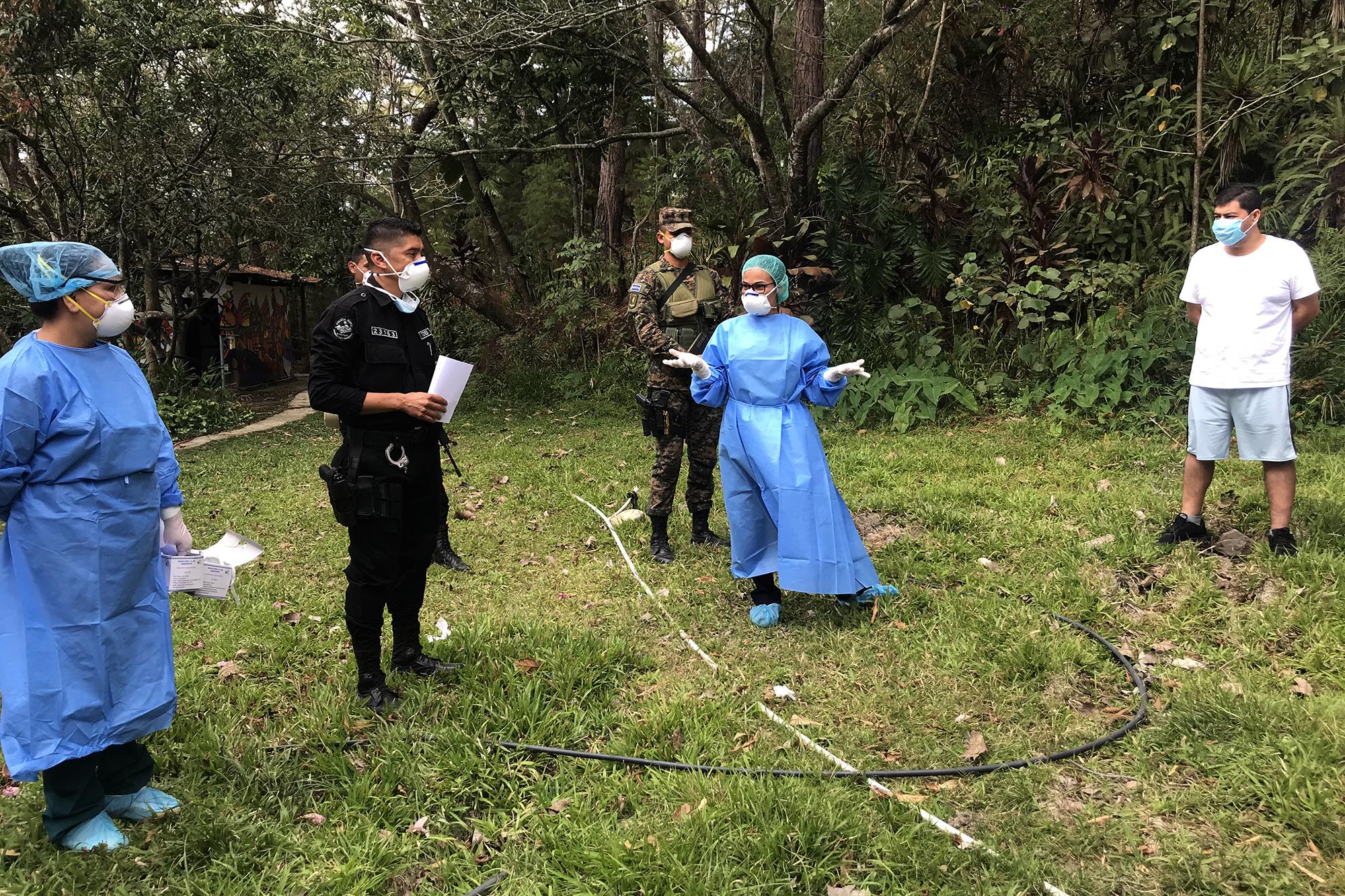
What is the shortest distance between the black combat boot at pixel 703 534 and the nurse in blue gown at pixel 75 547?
3.37 metres

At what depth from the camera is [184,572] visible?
2975mm

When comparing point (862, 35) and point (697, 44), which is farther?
point (862, 35)

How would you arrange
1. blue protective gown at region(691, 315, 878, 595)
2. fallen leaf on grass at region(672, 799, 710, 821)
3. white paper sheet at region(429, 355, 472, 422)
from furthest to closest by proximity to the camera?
blue protective gown at region(691, 315, 878, 595) < white paper sheet at region(429, 355, 472, 422) < fallen leaf on grass at region(672, 799, 710, 821)

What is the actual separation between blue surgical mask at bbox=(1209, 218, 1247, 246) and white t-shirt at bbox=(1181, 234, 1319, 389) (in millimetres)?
106

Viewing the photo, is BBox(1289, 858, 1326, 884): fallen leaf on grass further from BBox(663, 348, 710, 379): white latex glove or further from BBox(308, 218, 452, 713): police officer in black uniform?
BBox(308, 218, 452, 713): police officer in black uniform

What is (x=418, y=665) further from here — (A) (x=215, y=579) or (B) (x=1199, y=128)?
(B) (x=1199, y=128)

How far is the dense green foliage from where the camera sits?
8070mm

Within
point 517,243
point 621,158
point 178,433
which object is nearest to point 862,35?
point 621,158

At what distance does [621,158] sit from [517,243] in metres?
4.41

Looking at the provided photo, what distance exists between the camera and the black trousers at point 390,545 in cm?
326

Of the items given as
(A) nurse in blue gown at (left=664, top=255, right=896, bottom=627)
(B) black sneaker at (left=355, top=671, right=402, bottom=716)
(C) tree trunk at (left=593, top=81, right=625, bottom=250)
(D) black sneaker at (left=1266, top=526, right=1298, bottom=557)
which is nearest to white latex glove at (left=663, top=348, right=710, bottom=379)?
(A) nurse in blue gown at (left=664, top=255, right=896, bottom=627)

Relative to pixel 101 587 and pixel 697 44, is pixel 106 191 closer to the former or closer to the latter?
pixel 697 44

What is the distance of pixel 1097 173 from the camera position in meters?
8.48

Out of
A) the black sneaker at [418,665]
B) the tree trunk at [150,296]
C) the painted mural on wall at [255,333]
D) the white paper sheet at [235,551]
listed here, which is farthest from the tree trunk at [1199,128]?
the painted mural on wall at [255,333]
